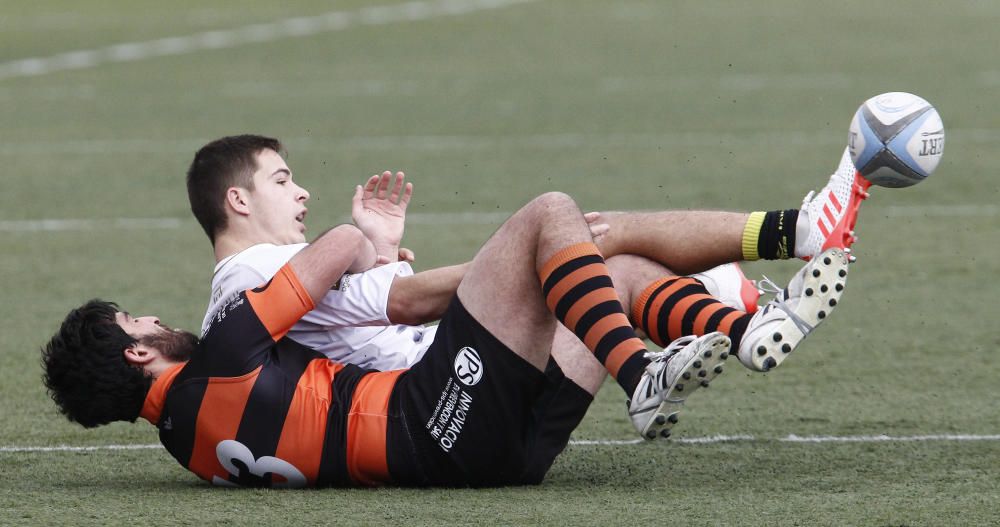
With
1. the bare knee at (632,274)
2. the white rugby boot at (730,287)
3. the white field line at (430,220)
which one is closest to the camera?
the bare knee at (632,274)

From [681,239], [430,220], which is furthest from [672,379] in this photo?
[430,220]

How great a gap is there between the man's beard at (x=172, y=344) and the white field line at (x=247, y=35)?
13831 millimetres

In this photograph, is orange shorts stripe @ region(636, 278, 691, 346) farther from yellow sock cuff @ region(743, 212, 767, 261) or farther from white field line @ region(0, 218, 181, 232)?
white field line @ region(0, 218, 181, 232)

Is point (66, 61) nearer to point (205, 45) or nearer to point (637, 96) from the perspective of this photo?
point (205, 45)

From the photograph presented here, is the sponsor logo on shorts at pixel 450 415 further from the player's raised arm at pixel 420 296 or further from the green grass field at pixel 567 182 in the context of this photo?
the player's raised arm at pixel 420 296

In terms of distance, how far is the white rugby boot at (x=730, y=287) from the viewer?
5939 millimetres

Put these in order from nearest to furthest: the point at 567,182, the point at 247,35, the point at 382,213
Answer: the point at 382,213 < the point at 567,182 < the point at 247,35

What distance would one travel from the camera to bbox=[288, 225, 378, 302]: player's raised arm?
5078 mm

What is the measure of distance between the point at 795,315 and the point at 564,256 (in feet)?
2.29

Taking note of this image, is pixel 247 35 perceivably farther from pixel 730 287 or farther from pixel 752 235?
pixel 752 235

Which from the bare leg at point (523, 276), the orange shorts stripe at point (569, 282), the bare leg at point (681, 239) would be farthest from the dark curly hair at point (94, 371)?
the bare leg at point (681, 239)

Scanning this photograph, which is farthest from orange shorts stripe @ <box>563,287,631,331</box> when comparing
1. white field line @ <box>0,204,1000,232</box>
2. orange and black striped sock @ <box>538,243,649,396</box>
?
white field line @ <box>0,204,1000,232</box>

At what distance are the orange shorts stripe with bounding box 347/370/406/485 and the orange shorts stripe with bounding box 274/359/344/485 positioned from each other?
0.09 metres

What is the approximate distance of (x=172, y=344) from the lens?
530 centimetres
